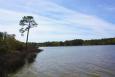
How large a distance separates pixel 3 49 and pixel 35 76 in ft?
46.6

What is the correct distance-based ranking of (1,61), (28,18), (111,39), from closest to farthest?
(1,61), (28,18), (111,39)

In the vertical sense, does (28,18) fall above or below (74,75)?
above

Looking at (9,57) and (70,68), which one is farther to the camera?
(9,57)

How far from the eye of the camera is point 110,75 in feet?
Answer: 73.0

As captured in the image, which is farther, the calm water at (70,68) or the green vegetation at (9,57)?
the green vegetation at (9,57)

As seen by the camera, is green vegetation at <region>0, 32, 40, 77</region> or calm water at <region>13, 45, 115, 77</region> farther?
green vegetation at <region>0, 32, 40, 77</region>

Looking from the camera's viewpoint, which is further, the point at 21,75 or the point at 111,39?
the point at 111,39

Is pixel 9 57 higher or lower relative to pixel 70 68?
higher

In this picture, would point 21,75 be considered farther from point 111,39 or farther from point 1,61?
point 111,39

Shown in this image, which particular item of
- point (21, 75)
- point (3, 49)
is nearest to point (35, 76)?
point (21, 75)

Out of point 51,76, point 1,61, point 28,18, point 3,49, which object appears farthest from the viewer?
point 28,18

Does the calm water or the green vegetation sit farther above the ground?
the green vegetation

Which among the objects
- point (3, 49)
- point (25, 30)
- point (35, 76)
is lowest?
point (35, 76)

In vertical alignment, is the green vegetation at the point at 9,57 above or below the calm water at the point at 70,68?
above
